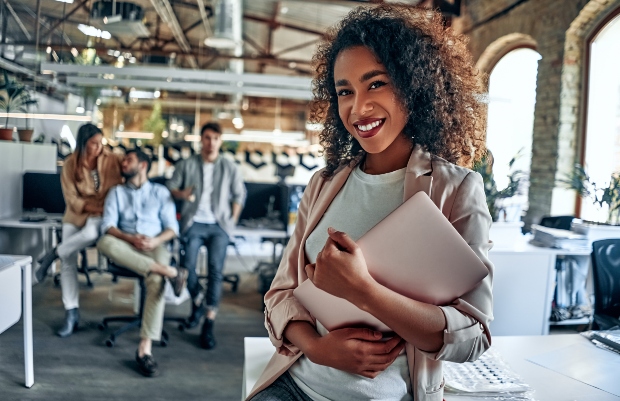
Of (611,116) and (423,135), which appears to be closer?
(423,135)

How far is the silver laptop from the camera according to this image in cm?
90

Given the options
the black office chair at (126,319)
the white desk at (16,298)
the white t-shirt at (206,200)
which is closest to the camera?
the white desk at (16,298)

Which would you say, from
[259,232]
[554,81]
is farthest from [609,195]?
[259,232]

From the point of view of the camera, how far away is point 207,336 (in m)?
3.66

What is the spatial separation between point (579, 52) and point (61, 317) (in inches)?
224

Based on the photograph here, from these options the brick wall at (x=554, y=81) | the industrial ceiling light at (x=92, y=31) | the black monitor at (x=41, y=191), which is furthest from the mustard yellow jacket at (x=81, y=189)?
the brick wall at (x=554, y=81)

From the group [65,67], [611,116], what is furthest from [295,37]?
[611,116]

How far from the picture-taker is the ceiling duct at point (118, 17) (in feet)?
19.2

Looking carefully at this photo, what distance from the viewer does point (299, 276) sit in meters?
1.15

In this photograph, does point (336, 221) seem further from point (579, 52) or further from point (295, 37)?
point (295, 37)

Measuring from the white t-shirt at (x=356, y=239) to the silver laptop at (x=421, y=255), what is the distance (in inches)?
6.7

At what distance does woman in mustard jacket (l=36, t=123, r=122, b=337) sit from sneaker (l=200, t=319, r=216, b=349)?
39.5 inches

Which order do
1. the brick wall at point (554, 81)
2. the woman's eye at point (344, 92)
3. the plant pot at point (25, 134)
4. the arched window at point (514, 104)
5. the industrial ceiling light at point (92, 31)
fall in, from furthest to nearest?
1. the arched window at point (514, 104)
2. the industrial ceiling light at point (92, 31)
3. the brick wall at point (554, 81)
4. the plant pot at point (25, 134)
5. the woman's eye at point (344, 92)

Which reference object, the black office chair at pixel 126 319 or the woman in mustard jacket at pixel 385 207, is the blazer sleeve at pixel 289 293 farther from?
the black office chair at pixel 126 319
